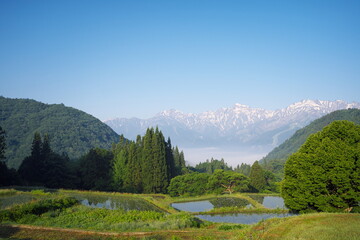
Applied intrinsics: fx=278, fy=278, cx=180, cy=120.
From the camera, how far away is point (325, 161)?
30.6 meters

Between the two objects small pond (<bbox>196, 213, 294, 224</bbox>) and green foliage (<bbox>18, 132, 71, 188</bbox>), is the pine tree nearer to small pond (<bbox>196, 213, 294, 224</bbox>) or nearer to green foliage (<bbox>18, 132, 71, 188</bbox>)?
green foliage (<bbox>18, 132, 71, 188</bbox>)

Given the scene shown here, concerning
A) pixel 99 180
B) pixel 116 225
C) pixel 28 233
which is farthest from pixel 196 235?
pixel 99 180

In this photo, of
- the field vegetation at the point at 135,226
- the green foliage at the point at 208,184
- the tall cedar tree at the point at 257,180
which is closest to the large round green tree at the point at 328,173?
the field vegetation at the point at 135,226

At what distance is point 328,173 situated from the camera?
30266mm

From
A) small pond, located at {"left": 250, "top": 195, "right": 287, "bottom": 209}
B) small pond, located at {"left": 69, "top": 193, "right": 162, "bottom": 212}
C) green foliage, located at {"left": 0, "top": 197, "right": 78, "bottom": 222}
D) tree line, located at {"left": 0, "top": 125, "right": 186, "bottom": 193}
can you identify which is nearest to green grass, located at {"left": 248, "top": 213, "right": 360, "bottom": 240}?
green foliage, located at {"left": 0, "top": 197, "right": 78, "bottom": 222}

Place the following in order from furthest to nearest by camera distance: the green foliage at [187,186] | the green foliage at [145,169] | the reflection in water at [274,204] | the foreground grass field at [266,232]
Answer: the green foliage at [145,169] < the green foliage at [187,186] < the reflection in water at [274,204] < the foreground grass field at [266,232]

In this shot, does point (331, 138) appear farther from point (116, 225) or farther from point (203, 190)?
point (203, 190)

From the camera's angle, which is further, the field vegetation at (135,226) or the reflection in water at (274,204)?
the reflection in water at (274,204)

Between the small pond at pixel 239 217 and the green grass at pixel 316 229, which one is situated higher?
the green grass at pixel 316 229

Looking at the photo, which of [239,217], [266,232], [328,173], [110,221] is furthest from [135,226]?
[328,173]

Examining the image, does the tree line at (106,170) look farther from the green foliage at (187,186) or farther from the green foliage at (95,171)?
the green foliage at (187,186)

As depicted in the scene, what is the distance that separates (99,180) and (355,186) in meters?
65.7

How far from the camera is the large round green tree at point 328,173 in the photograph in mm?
29375

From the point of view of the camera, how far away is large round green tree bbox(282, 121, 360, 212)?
1156 inches
